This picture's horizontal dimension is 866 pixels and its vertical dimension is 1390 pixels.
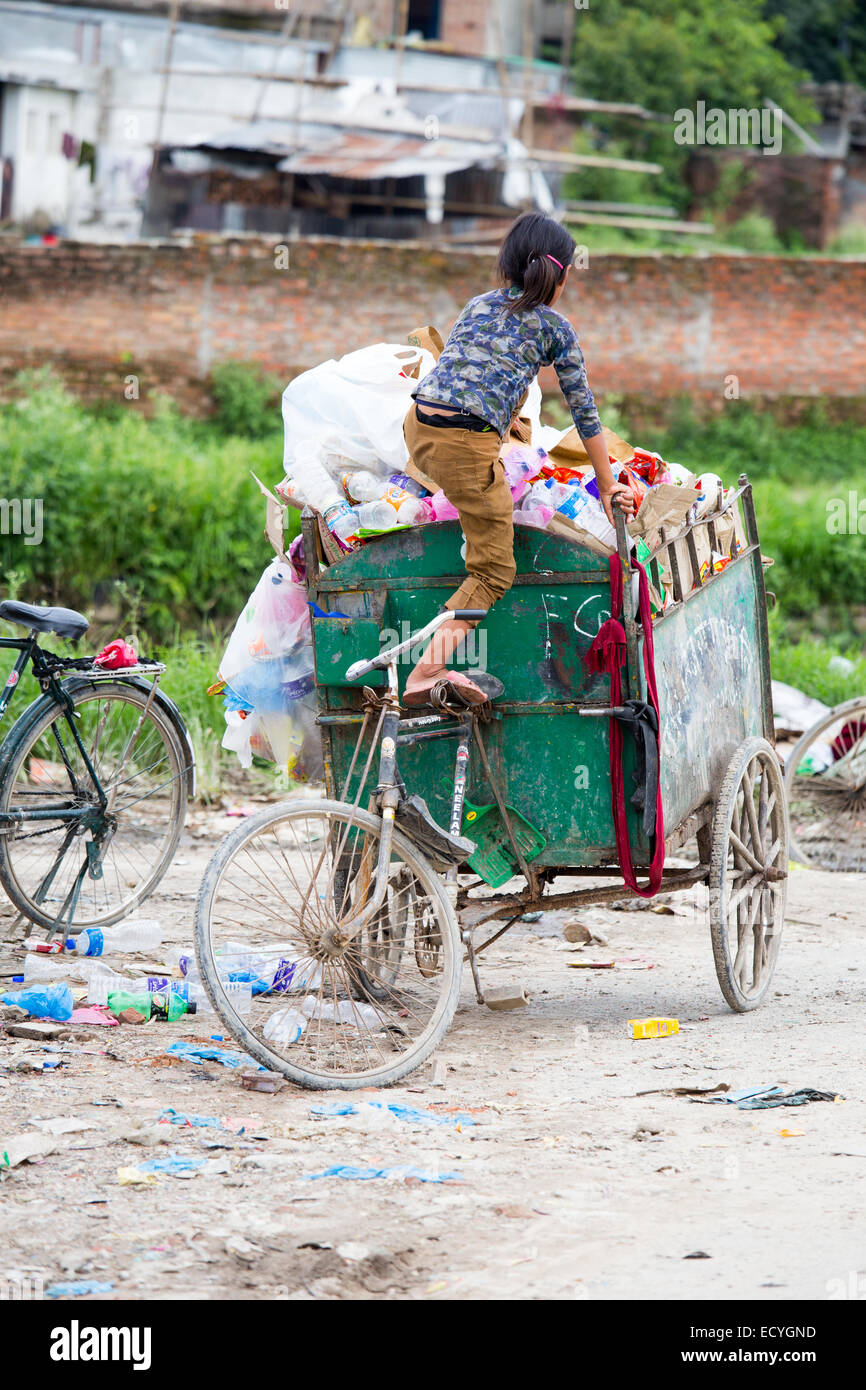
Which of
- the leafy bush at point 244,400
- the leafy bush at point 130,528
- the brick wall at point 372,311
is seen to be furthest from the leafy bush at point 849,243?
the leafy bush at point 130,528

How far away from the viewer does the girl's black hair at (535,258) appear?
13.5 ft

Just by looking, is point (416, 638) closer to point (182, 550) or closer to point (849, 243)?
point (182, 550)

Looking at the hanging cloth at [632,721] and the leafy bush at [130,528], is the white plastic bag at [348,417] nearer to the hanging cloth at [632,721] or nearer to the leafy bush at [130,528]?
the hanging cloth at [632,721]

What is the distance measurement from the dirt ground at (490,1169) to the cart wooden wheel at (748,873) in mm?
146

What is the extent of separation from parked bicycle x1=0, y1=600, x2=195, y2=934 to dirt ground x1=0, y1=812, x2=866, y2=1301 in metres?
0.97

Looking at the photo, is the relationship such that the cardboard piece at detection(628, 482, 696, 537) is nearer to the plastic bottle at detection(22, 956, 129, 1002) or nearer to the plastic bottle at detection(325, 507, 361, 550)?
the plastic bottle at detection(325, 507, 361, 550)

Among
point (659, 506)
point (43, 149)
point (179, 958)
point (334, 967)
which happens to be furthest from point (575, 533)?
point (43, 149)

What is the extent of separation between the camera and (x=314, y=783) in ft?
16.2

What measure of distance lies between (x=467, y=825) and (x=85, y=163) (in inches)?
805

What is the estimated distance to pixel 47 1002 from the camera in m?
4.34

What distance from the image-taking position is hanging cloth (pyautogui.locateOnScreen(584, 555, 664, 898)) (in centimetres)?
399

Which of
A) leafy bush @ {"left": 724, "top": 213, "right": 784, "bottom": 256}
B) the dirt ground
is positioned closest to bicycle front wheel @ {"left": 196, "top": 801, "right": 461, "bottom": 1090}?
the dirt ground

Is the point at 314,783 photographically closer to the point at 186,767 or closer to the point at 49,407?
the point at 186,767
